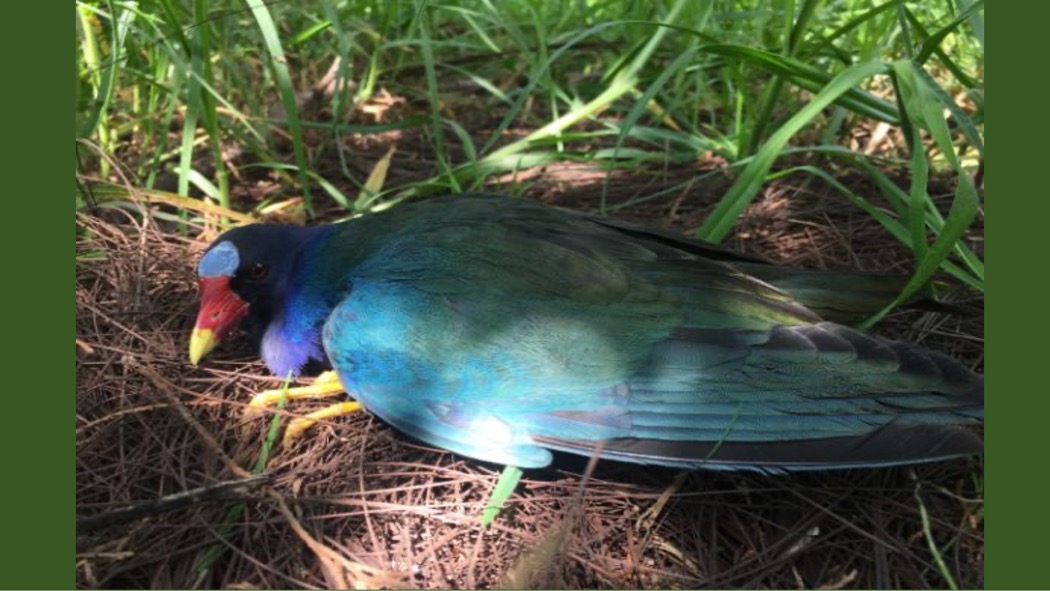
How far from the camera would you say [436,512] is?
7.49 ft

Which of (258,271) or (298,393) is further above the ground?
(258,271)

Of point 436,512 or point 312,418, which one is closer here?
point 436,512

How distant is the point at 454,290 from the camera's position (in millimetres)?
2420

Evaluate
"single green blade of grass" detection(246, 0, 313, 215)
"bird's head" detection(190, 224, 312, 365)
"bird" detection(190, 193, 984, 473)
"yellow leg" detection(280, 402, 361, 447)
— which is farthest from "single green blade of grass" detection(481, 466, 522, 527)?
"single green blade of grass" detection(246, 0, 313, 215)

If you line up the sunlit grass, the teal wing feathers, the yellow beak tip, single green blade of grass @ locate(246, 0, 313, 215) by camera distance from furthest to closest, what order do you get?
1. single green blade of grass @ locate(246, 0, 313, 215)
2. the sunlit grass
3. the yellow beak tip
4. the teal wing feathers

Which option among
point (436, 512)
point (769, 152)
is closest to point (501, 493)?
point (436, 512)

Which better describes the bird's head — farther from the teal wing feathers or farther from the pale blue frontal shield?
the teal wing feathers

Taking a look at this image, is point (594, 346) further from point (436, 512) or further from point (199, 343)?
point (199, 343)

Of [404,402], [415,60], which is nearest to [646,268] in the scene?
[404,402]

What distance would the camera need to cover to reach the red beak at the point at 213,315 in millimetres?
2633

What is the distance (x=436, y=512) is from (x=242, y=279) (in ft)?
3.02

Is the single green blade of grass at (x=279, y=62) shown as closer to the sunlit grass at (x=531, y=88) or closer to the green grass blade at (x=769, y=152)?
the sunlit grass at (x=531, y=88)

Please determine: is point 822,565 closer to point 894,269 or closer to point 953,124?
point 894,269

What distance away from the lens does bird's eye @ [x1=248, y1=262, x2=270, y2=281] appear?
2.72 m
